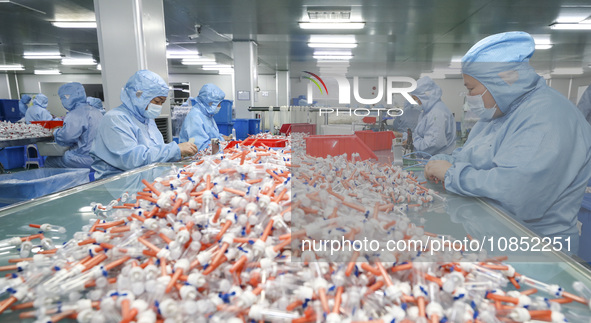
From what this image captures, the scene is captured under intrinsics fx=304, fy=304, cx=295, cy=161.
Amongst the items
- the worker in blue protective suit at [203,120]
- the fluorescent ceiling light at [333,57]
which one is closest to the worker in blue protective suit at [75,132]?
the worker in blue protective suit at [203,120]

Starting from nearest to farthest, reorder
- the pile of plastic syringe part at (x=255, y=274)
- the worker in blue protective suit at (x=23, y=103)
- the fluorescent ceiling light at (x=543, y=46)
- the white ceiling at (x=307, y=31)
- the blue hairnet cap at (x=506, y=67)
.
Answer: the pile of plastic syringe part at (x=255, y=274) → the blue hairnet cap at (x=506, y=67) → the white ceiling at (x=307, y=31) → the fluorescent ceiling light at (x=543, y=46) → the worker in blue protective suit at (x=23, y=103)

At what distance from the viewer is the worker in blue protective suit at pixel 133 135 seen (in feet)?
7.62

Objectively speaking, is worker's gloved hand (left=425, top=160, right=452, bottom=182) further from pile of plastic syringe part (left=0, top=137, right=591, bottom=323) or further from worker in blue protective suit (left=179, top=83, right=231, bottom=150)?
worker in blue protective suit (left=179, top=83, right=231, bottom=150)

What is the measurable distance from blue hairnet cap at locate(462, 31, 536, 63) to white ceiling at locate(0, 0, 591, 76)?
3.28 m

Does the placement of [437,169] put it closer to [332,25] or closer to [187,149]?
[187,149]

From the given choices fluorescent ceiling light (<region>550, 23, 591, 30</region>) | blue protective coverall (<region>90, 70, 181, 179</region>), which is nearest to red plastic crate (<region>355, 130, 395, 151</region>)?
blue protective coverall (<region>90, 70, 181, 179</region>)

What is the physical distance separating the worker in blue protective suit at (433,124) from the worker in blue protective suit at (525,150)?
1.81 meters

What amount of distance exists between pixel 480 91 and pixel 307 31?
5265mm

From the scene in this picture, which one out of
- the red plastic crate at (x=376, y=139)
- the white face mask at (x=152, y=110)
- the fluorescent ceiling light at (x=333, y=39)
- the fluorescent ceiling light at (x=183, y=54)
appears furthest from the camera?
the fluorescent ceiling light at (x=183, y=54)

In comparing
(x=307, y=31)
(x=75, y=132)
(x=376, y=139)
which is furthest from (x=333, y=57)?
(x=376, y=139)

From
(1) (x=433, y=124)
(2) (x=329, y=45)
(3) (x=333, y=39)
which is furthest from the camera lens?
(2) (x=329, y=45)

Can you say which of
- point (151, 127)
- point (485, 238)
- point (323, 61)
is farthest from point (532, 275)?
point (323, 61)

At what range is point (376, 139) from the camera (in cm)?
254

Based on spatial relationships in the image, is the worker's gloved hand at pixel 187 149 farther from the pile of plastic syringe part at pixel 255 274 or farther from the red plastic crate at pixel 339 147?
the pile of plastic syringe part at pixel 255 274
